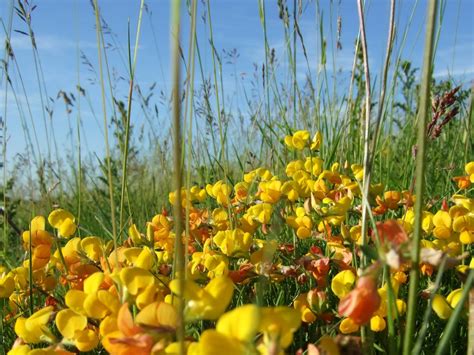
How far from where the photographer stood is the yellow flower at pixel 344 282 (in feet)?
3.12

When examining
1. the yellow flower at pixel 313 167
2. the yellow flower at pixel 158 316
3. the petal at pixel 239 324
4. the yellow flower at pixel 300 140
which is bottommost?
the yellow flower at pixel 158 316

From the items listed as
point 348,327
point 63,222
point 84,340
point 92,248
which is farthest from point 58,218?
point 348,327

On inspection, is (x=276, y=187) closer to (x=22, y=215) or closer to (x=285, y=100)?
(x=285, y=100)

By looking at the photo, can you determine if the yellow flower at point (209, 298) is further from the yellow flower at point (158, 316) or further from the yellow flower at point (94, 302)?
the yellow flower at point (94, 302)

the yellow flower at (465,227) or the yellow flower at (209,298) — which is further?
the yellow flower at (465,227)

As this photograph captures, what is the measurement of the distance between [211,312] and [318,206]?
0.79 meters

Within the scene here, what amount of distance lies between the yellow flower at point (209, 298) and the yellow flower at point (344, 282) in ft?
1.19

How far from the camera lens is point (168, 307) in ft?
2.09

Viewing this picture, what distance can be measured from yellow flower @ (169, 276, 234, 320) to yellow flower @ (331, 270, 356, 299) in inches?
14.3

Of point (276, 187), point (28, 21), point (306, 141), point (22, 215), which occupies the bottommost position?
point (22, 215)

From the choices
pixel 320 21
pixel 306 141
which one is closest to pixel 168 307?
pixel 306 141

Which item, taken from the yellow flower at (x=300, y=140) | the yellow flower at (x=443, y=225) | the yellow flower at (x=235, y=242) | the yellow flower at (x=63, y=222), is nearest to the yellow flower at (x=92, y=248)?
the yellow flower at (x=63, y=222)

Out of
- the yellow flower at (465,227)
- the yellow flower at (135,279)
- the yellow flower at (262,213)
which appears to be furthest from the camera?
the yellow flower at (262,213)

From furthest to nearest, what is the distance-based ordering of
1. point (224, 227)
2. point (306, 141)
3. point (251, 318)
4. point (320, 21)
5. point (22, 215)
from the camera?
point (22, 215) < point (320, 21) < point (306, 141) < point (224, 227) < point (251, 318)
